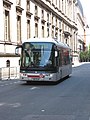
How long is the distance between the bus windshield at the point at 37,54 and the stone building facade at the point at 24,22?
12.3 m

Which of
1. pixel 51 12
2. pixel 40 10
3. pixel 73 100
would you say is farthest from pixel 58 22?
pixel 73 100

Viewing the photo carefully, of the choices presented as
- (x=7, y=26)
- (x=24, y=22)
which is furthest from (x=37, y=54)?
(x=24, y=22)

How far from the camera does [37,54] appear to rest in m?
22.5

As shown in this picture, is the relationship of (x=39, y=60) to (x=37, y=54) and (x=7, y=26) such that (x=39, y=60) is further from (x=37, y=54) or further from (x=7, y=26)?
(x=7, y=26)

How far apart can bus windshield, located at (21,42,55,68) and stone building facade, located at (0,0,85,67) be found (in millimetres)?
12261

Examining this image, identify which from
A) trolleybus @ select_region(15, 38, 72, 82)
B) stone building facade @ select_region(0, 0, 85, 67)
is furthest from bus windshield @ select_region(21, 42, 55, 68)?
stone building facade @ select_region(0, 0, 85, 67)

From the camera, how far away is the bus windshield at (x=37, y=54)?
2223 centimetres

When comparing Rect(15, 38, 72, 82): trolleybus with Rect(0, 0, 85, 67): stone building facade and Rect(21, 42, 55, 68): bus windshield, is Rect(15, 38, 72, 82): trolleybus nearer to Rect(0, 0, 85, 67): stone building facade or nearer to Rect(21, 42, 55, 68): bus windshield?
Rect(21, 42, 55, 68): bus windshield

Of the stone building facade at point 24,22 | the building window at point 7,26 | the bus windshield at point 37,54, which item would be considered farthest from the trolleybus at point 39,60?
the building window at point 7,26

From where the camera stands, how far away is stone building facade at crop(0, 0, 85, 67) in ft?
119

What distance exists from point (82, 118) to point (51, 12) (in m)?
52.8

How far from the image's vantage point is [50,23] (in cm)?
6047

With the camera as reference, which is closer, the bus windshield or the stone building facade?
the bus windshield

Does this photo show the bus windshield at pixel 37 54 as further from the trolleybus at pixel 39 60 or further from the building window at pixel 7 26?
the building window at pixel 7 26
